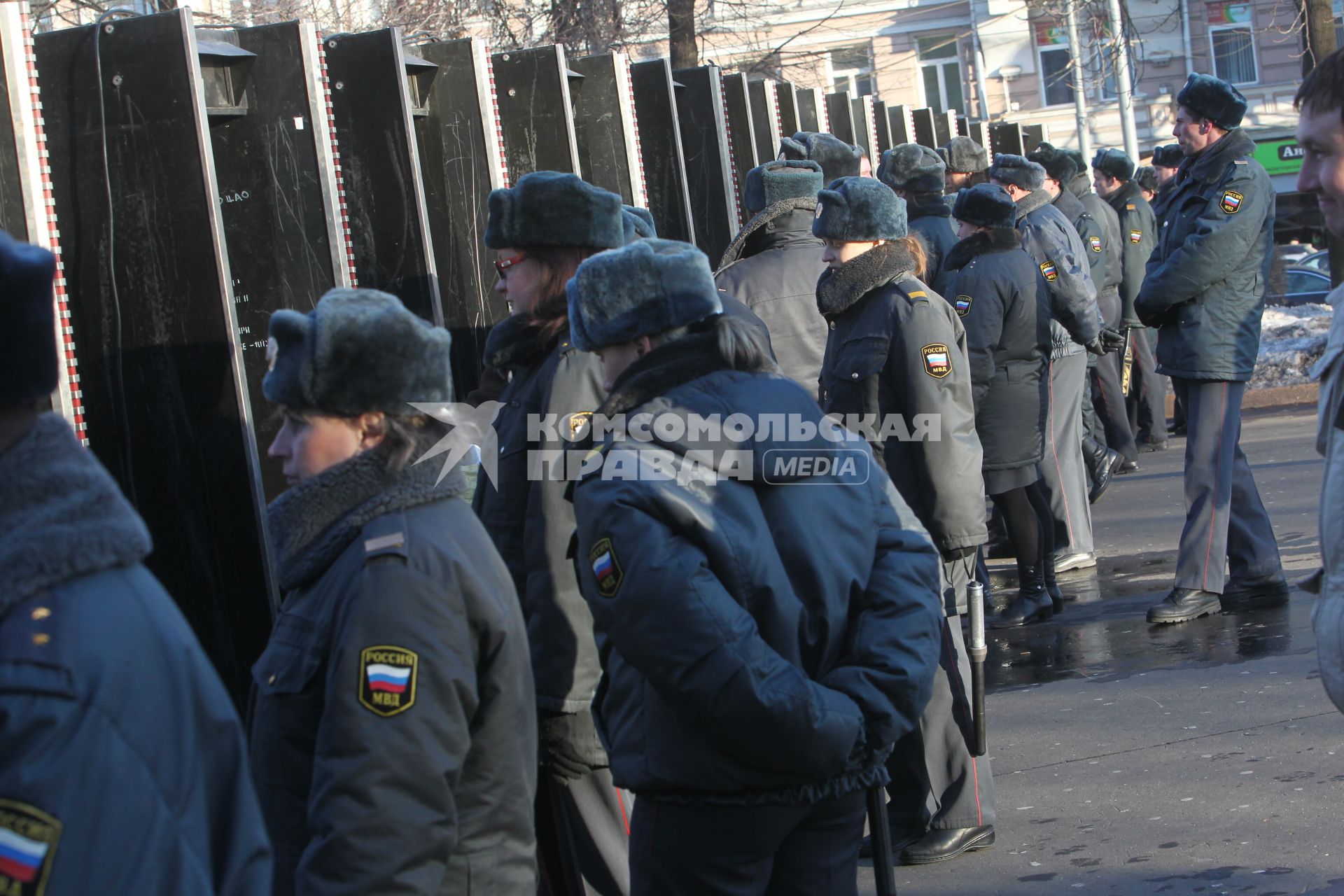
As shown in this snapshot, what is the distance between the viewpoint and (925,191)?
7.82 m

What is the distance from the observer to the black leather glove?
11.7 ft

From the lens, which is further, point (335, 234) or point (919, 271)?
point (335, 234)

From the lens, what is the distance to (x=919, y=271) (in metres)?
5.11

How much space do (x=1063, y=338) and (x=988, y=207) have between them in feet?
5.31

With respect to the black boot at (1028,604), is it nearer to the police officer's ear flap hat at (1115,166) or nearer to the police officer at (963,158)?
the police officer at (963,158)

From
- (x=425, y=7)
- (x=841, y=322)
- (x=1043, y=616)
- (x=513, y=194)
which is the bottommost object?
(x=1043, y=616)

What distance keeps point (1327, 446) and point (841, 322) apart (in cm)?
262

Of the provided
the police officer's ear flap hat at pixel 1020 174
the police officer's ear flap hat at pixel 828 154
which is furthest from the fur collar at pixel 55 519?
the police officer's ear flap hat at pixel 1020 174

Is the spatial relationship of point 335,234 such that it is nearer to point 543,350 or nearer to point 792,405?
point 543,350

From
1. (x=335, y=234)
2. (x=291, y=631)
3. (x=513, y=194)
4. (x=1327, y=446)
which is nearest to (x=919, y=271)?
(x=513, y=194)

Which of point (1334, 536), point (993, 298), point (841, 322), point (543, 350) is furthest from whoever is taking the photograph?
point (993, 298)

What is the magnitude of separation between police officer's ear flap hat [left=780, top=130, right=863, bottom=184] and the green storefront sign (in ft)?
95.3

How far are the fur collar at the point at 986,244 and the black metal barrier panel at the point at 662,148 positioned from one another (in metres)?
2.82

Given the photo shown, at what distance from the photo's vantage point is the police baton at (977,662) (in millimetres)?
4414
